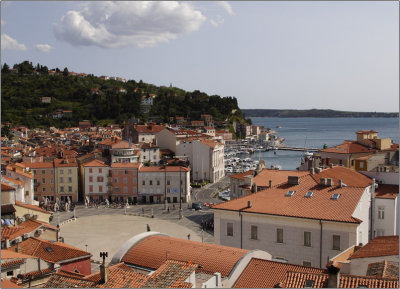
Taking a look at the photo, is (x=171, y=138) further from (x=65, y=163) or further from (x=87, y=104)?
(x=87, y=104)

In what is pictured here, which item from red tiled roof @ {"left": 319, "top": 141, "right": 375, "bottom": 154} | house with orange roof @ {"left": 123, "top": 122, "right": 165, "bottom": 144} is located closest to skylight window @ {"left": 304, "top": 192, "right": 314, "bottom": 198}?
red tiled roof @ {"left": 319, "top": 141, "right": 375, "bottom": 154}

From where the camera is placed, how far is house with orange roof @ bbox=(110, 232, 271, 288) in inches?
384

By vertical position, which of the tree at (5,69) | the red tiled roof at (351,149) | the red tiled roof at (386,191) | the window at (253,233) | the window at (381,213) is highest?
the tree at (5,69)

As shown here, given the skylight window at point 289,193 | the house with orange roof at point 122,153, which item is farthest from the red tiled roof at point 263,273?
the house with orange roof at point 122,153

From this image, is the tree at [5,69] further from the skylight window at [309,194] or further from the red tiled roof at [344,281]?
the red tiled roof at [344,281]

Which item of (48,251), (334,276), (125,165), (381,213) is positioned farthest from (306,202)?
(125,165)

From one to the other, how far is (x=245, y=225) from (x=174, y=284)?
857 cm

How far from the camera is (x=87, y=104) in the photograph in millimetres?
112312

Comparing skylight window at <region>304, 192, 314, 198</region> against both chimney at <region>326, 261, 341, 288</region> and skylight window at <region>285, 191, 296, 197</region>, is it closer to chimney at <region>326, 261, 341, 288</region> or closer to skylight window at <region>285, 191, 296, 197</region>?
skylight window at <region>285, 191, 296, 197</region>

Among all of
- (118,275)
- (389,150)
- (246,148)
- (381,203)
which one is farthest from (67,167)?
(246,148)

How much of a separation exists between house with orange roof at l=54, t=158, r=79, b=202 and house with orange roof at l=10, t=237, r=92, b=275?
27.3m

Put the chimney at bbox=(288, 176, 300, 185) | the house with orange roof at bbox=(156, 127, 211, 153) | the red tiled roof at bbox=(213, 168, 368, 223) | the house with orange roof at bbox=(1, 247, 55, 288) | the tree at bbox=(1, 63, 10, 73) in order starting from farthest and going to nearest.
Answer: the tree at bbox=(1, 63, 10, 73) → the house with orange roof at bbox=(156, 127, 211, 153) → the chimney at bbox=(288, 176, 300, 185) → the red tiled roof at bbox=(213, 168, 368, 223) → the house with orange roof at bbox=(1, 247, 55, 288)

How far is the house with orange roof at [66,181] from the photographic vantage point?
4147cm

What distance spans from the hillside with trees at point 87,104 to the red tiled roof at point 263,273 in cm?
8689
